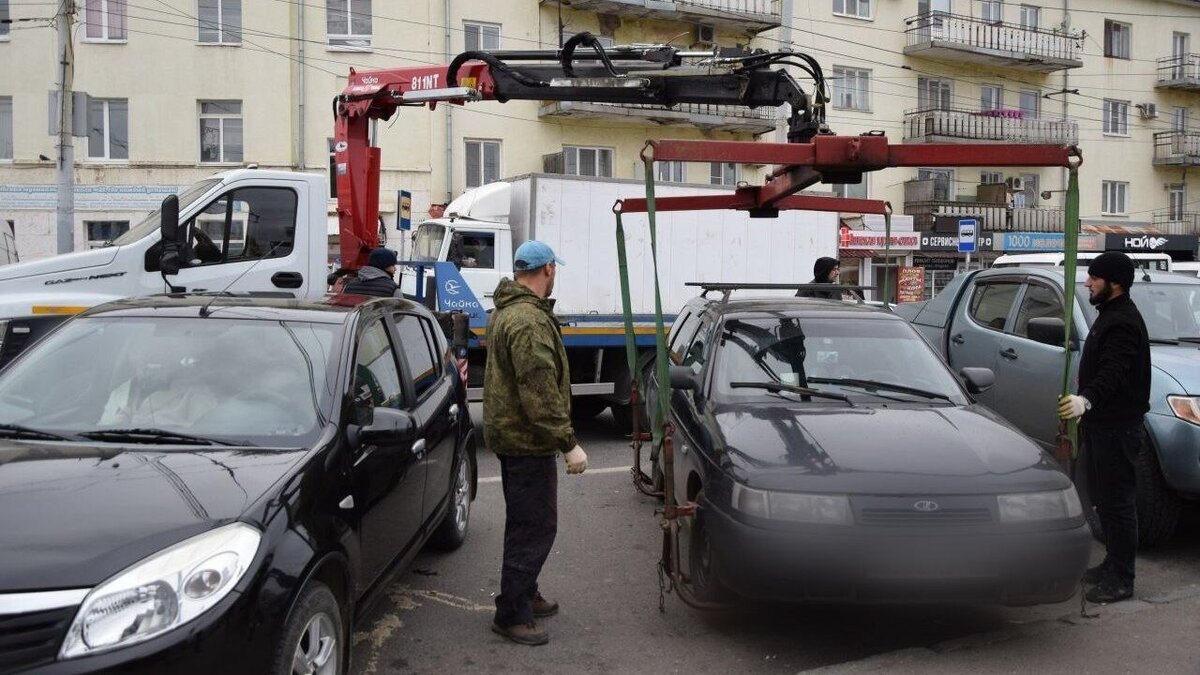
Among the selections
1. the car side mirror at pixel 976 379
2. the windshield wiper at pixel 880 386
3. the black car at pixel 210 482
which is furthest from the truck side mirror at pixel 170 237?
the car side mirror at pixel 976 379

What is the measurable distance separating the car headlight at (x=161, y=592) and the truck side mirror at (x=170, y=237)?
6.06m

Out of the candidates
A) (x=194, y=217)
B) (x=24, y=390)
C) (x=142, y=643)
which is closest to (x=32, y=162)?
(x=194, y=217)

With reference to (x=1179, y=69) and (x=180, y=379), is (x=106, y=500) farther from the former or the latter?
(x=1179, y=69)

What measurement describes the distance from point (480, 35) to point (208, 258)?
18.4m

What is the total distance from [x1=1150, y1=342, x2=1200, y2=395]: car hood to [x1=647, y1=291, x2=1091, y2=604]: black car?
1.56 meters

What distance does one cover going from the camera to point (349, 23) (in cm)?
2452

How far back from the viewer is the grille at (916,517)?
165 inches

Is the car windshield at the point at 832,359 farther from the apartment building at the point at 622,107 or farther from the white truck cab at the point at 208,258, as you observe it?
the apartment building at the point at 622,107

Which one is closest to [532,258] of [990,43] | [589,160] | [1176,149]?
[589,160]

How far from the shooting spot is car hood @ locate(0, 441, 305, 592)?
2.83m

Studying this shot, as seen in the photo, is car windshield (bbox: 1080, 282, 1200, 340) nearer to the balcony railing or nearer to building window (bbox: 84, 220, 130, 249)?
building window (bbox: 84, 220, 130, 249)

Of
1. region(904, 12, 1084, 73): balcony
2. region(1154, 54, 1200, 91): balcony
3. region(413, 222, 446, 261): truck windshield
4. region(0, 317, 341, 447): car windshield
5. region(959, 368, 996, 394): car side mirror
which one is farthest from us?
region(1154, 54, 1200, 91): balcony

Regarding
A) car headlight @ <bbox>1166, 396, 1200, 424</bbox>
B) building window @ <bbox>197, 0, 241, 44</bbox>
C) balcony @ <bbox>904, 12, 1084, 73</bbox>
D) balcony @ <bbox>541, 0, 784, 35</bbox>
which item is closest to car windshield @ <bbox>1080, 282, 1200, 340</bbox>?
car headlight @ <bbox>1166, 396, 1200, 424</bbox>

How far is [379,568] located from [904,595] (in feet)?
7.39
